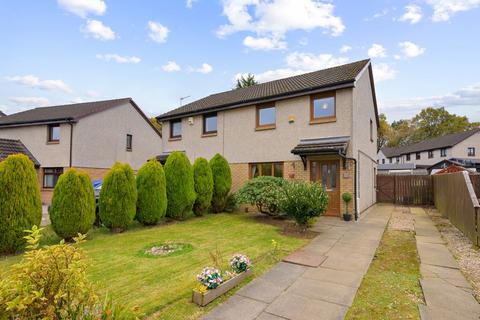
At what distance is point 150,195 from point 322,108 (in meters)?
7.91

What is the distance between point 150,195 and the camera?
9.12 meters

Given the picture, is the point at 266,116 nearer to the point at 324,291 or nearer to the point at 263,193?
the point at 263,193

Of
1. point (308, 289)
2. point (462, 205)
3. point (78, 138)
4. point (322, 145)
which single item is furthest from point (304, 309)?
point (78, 138)

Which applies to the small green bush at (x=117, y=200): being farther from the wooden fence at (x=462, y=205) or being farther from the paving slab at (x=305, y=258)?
the wooden fence at (x=462, y=205)

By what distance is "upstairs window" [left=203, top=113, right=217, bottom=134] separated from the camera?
14477mm

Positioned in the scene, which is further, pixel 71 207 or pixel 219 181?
pixel 219 181

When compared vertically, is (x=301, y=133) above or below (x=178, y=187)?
above

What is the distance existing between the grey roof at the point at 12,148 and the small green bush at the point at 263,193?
1583 cm

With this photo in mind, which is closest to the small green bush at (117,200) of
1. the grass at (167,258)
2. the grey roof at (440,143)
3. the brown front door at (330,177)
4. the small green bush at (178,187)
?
the grass at (167,258)

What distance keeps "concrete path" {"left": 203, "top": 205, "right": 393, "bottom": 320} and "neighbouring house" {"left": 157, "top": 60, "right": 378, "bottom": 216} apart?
4.34 m

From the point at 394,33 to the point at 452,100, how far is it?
7076 centimetres

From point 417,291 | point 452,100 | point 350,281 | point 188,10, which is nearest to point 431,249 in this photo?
point 417,291

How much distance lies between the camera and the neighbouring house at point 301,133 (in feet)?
34.3

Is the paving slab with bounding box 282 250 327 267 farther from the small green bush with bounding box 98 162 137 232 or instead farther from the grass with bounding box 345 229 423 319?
the small green bush with bounding box 98 162 137 232
